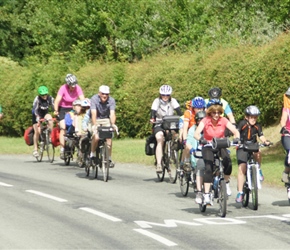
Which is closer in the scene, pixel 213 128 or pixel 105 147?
pixel 213 128

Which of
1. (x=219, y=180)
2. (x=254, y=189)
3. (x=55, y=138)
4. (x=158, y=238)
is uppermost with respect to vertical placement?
(x=55, y=138)

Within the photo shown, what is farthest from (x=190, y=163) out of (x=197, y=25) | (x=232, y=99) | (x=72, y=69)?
(x=197, y=25)

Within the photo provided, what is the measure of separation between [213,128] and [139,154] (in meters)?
12.0

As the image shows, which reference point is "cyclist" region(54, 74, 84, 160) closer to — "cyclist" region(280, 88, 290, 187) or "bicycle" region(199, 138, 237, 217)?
"cyclist" region(280, 88, 290, 187)

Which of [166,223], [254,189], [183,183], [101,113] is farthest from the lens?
[101,113]

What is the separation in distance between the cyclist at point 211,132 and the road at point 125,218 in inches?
22.9

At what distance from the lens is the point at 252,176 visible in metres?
14.7

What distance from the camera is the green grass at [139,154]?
20.3 meters

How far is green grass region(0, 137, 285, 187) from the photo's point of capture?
20289mm

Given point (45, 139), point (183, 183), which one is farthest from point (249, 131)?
point (45, 139)

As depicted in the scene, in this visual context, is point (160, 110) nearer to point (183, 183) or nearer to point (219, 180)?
point (183, 183)

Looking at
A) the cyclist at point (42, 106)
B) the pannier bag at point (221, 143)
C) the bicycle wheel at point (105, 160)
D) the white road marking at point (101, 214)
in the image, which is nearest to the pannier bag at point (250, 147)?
the pannier bag at point (221, 143)

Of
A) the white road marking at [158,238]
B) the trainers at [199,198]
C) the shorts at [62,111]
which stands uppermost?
the shorts at [62,111]

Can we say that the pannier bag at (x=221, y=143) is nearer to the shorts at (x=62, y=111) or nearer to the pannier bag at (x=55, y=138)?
the shorts at (x=62, y=111)
